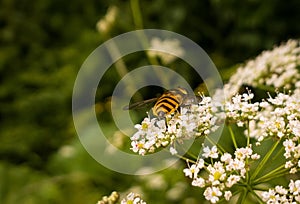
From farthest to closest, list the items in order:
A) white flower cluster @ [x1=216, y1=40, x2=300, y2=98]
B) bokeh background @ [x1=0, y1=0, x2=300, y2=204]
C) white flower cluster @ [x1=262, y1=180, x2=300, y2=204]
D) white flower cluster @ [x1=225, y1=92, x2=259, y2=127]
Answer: bokeh background @ [x1=0, y1=0, x2=300, y2=204]
white flower cluster @ [x1=216, y1=40, x2=300, y2=98]
white flower cluster @ [x1=225, y1=92, x2=259, y2=127]
white flower cluster @ [x1=262, y1=180, x2=300, y2=204]

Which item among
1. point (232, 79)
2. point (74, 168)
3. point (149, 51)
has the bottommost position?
point (232, 79)

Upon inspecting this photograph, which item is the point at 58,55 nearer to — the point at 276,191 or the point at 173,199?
the point at 173,199

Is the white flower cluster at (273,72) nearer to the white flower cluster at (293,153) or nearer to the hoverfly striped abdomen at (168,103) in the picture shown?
the hoverfly striped abdomen at (168,103)

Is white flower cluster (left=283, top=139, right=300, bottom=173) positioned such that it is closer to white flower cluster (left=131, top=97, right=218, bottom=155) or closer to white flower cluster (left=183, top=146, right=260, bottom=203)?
white flower cluster (left=183, top=146, right=260, bottom=203)

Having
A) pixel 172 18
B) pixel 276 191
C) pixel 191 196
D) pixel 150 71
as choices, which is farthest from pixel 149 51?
pixel 276 191

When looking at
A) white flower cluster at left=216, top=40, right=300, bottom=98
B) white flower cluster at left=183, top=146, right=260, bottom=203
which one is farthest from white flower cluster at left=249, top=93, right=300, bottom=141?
white flower cluster at left=216, top=40, right=300, bottom=98

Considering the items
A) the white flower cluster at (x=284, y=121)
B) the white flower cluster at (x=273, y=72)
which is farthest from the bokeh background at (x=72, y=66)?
the white flower cluster at (x=284, y=121)
